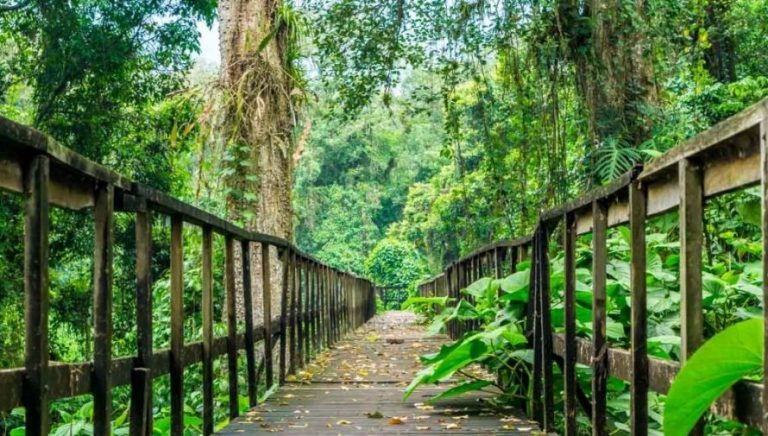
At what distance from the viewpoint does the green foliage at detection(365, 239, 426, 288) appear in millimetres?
39531

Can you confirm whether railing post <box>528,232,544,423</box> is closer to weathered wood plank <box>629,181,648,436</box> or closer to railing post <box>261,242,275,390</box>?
weathered wood plank <box>629,181,648,436</box>

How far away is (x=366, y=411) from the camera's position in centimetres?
514

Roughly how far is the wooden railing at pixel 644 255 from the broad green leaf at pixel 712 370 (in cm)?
7

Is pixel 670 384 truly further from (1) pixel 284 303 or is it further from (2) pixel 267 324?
(1) pixel 284 303

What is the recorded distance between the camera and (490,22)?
857 centimetres

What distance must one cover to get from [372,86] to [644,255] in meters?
7.60

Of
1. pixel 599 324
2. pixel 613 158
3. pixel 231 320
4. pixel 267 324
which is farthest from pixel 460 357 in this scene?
pixel 613 158

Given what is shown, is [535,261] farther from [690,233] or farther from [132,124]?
[132,124]

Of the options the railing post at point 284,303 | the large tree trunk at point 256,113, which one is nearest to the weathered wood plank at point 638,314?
the railing post at point 284,303

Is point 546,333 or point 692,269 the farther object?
point 546,333

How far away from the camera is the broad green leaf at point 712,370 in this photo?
5.34 feet

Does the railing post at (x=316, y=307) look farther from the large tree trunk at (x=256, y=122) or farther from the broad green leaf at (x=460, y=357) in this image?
the broad green leaf at (x=460, y=357)

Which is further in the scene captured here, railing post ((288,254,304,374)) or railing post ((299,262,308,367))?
railing post ((299,262,308,367))

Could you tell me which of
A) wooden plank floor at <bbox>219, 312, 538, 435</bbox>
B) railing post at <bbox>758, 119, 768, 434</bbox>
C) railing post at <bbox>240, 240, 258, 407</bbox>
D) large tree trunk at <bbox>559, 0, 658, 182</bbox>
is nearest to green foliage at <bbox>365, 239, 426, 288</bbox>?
large tree trunk at <bbox>559, 0, 658, 182</bbox>
